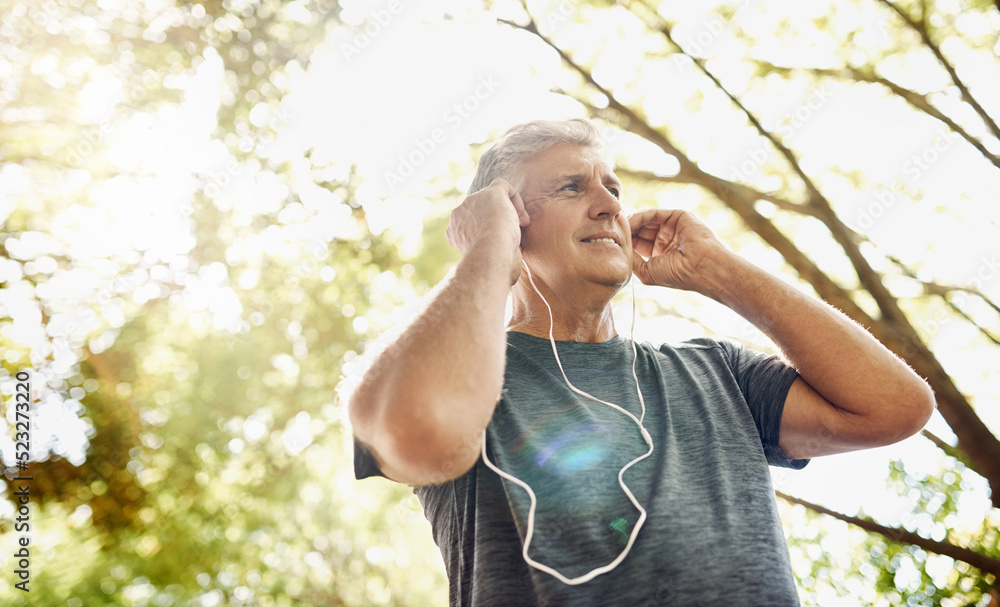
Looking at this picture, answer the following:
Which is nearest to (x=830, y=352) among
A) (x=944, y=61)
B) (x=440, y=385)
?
(x=440, y=385)

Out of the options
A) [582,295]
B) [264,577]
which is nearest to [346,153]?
[582,295]

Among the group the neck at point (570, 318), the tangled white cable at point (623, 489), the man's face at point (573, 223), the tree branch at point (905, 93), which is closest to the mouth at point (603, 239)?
the man's face at point (573, 223)

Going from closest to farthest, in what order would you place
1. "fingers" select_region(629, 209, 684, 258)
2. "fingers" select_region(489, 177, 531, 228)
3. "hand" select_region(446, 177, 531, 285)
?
1. "hand" select_region(446, 177, 531, 285)
2. "fingers" select_region(489, 177, 531, 228)
3. "fingers" select_region(629, 209, 684, 258)

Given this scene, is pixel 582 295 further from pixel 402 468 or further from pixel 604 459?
pixel 402 468

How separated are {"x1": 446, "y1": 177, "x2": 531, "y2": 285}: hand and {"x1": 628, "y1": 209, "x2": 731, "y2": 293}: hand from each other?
0.49 m

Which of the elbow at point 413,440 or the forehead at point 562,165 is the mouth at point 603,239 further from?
the elbow at point 413,440

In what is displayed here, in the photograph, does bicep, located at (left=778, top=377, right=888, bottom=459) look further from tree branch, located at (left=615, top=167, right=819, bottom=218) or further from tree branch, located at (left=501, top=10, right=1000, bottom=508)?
tree branch, located at (left=615, top=167, right=819, bottom=218)

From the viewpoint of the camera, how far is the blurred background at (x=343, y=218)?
3.55m

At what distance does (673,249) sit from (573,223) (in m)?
0.35

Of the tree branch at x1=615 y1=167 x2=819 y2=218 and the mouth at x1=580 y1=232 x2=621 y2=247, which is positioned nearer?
the mouth at x1=580 y1=232 x2=621 y2=247

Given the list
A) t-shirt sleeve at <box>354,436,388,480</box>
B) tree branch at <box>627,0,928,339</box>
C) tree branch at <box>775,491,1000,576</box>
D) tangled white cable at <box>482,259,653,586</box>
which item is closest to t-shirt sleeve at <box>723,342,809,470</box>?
tangled white cable at <box>482,259,653,586</box>

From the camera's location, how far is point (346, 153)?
4.62 metres

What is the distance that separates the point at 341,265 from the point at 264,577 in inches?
159

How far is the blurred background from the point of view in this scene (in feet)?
11.6
